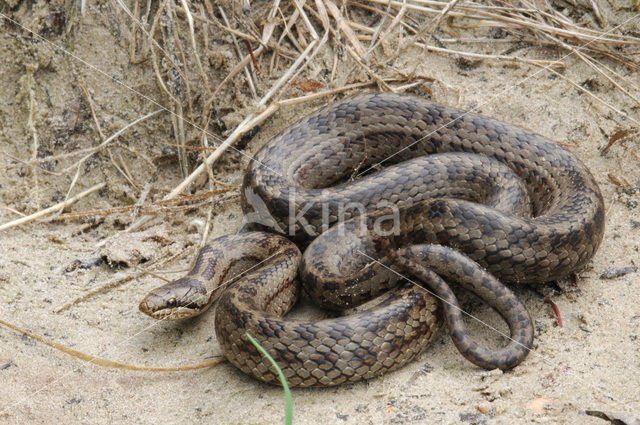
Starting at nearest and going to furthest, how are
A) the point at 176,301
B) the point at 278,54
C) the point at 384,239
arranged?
the point at 176,301 < the point at 384,239 < the point at 278,54

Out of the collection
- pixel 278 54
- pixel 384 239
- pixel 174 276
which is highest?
pixel 278 54

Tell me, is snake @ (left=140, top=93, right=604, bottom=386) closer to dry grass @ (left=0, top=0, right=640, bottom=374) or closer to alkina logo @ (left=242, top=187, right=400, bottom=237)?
alkina logo @ (left=242, top=187, right=400, bottom=237)

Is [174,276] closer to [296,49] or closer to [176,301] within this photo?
[176,301]

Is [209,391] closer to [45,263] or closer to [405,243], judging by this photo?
[405,243]

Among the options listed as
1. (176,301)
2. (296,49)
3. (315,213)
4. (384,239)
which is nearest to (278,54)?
(296,49)

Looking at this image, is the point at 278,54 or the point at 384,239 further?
the point at 278,54

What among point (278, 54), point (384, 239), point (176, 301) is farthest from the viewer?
point (278, 54)

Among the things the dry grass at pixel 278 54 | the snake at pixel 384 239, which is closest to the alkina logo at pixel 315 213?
the snake at pixel 384 239
